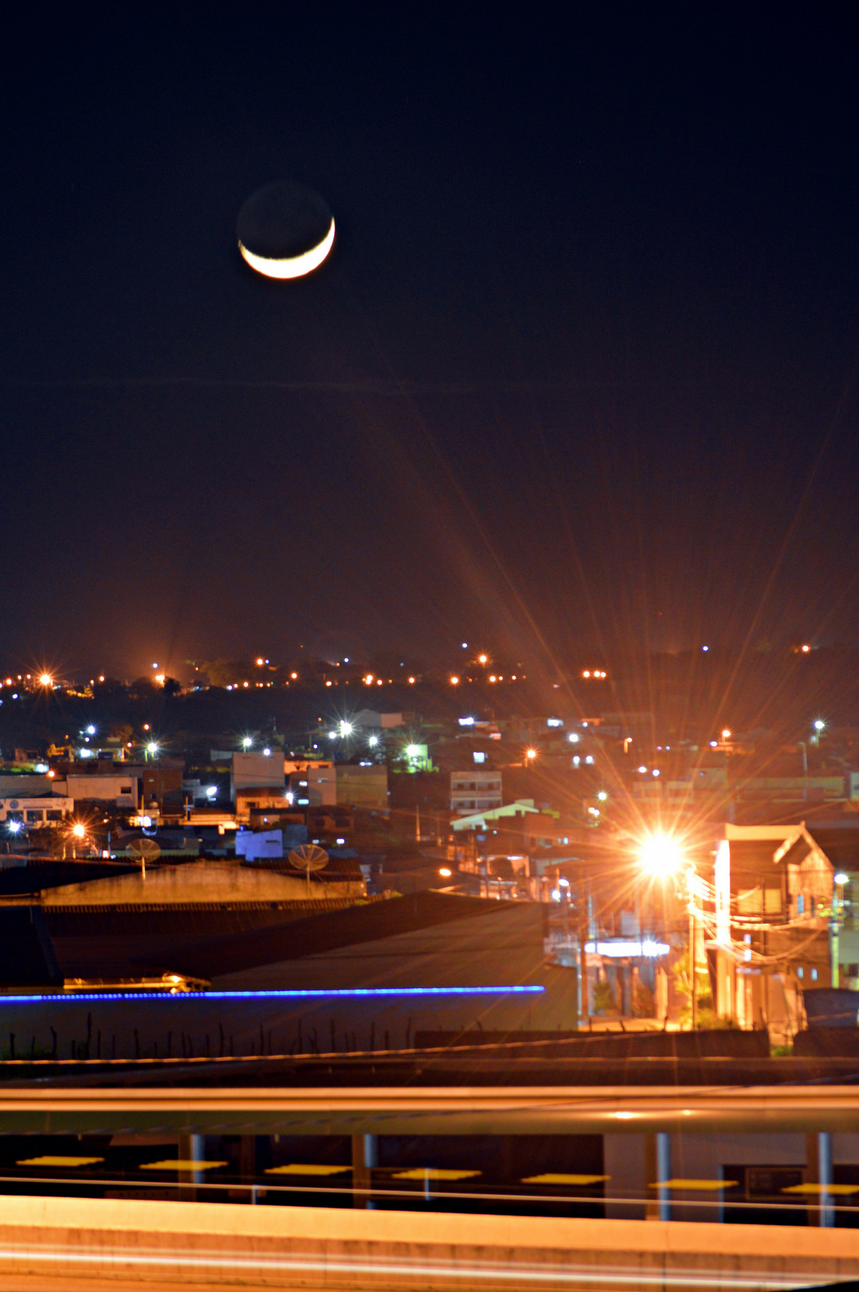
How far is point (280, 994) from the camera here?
15.9 feet

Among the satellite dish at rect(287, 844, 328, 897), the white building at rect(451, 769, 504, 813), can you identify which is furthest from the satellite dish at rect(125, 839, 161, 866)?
the white building at rect(451, 769, 504, 813)

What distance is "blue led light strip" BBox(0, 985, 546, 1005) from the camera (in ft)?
15.1

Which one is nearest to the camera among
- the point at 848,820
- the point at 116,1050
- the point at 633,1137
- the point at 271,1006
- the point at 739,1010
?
the point at 633,1137

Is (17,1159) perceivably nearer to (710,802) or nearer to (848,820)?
(848,820)

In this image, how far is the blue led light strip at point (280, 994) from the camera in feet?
15.1

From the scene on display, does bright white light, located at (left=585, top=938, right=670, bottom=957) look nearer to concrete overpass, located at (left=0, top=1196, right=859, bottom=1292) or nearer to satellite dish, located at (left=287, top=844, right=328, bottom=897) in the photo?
satellite dish, located at (left=287, top=844, right=328, bottom=897)

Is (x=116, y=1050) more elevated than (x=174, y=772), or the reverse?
(x=174, y=772)

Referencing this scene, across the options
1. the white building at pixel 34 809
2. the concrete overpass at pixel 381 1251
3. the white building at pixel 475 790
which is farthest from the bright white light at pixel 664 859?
the white building at pixel 34 809

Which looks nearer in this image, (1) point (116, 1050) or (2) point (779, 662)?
(1) point (116, 1050)

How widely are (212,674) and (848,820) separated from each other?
116ft

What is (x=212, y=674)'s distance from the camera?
42.2 meters

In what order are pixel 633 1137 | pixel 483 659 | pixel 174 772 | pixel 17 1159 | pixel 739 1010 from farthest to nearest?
pixel 483 659 < pixel 174 772 < pixel 739 1010 < pixel 17 1159 < pixel 633 1137

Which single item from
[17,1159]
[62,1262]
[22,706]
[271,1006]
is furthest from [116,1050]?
[22,706]

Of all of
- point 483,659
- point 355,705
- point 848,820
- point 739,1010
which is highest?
point 483,659
